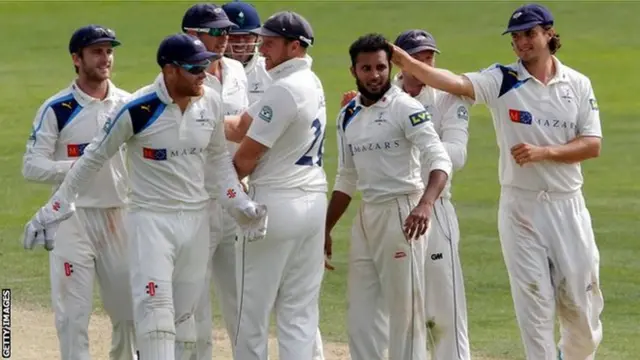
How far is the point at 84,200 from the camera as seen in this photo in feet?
27.7

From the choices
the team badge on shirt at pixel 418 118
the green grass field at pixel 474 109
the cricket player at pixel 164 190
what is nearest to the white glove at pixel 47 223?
the cricket player at pixel 164 190

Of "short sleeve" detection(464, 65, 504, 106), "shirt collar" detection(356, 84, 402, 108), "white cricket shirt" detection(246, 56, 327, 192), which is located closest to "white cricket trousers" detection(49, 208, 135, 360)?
"white cricket shirt" detection(246, 56, 327, 192)

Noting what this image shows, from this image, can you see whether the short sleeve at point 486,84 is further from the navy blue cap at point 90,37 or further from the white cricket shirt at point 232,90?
the navy blue cap at point 90,37

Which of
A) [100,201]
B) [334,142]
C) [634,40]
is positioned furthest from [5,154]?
[634,40]

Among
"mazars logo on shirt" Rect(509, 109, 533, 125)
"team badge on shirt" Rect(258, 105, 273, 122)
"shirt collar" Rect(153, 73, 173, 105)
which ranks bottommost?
"mazars logo on shirt" Rect(509, 109, 533, 125)

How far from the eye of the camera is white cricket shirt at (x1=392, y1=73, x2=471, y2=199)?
8.53 metres

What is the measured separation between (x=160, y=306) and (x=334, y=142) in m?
12.1

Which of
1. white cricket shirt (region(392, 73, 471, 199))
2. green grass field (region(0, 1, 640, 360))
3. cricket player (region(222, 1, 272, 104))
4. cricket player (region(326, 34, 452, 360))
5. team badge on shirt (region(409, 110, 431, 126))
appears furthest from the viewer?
green grass field (region(0, 1, 640, 360))

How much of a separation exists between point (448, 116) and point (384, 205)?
2.63 feet

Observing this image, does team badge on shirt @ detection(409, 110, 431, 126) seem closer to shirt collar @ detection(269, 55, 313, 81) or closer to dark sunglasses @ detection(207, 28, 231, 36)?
shirt collar @ detection(269, 55, 313, 81)

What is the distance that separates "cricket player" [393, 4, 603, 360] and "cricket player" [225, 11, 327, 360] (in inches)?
38.0

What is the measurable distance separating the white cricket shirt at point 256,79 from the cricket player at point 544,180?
3.83 feet

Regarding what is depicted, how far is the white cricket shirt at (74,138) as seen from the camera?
835 centimetres

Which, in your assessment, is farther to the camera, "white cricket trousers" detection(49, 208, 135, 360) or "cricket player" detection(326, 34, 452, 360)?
"white cricket trousers" detection(49, 208, 135, 360)
